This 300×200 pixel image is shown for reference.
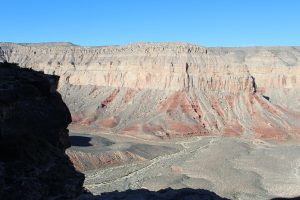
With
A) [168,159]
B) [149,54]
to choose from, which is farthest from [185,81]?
[168,159]

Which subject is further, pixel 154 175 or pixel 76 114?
pixel 76 114

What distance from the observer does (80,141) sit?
71.4 meters

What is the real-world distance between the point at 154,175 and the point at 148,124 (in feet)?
109

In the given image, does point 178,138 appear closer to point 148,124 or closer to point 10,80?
point 148,124

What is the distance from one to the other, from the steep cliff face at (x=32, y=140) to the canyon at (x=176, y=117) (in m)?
26.6

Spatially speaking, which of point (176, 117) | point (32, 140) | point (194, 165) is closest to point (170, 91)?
point (176, 117)

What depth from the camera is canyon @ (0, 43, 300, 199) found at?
5159cm

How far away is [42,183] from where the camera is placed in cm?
1711

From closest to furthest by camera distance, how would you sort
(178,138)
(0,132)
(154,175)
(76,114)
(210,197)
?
(0,132)
(210,197)
(154,175)
(178,138)
(76,114)

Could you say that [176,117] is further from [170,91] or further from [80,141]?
[80,141]

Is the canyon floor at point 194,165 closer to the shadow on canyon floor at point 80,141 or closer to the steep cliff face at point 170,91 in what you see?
the shadow on canyon floor at point 80,141

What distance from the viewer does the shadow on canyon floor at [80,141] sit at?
225 ft

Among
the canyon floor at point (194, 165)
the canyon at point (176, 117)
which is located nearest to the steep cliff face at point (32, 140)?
the canyon floor at point (194, 165)

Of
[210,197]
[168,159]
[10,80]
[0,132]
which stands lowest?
[168,159]
